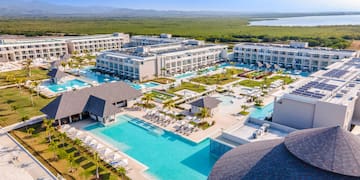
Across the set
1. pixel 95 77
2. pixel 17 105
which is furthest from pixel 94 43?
pixel 17 105

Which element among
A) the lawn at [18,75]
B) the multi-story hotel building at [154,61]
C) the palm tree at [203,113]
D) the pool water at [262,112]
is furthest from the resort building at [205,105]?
the lawn at [18,75]

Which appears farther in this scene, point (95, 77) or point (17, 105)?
point (95, 77)

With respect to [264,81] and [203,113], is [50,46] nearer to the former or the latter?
[264,81]

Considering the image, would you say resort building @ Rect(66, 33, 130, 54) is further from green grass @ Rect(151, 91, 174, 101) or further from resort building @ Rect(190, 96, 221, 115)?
resort building @ Rect(190, 96, 221, 115)

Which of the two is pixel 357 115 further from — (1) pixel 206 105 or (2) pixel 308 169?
(2) pixel 308 169

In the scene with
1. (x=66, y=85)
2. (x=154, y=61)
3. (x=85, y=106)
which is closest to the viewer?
(x=85, y=106)

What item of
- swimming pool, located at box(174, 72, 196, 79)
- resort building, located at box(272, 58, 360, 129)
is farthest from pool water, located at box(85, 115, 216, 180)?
swimming pool, located at box(174, 72, 196, 79)

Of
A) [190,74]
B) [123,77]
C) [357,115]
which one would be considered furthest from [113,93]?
[357,115]
